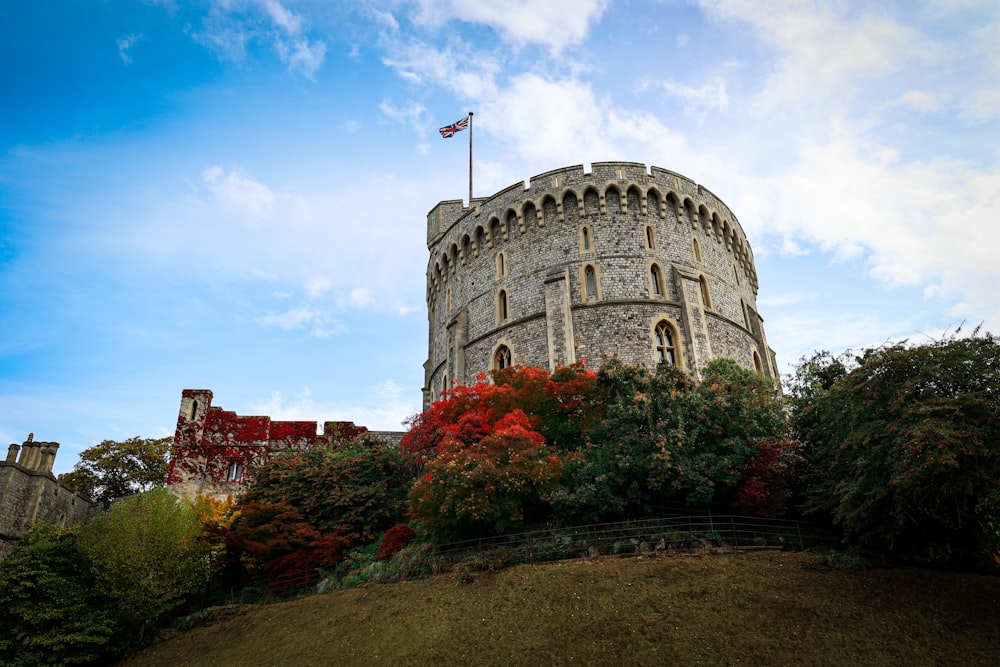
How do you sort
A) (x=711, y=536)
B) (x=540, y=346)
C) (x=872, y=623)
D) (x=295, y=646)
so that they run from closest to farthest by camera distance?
(x=872, y=623), (x=295, y=646), (x=711, y=536), (x=540, y=346)

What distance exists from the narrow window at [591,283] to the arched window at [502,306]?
388 centimetres

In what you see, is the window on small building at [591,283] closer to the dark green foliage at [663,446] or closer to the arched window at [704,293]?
the arched window at [704,293]

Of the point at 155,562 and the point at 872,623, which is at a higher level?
the point at 155,562

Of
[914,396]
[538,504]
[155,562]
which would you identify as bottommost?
[155,562]

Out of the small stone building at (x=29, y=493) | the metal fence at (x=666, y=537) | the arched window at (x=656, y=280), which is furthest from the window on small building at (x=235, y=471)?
the arched window at (x=656, y=280)

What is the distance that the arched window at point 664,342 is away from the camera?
2617 cm

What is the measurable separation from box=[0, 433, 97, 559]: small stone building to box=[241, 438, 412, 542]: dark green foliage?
7.52 metres

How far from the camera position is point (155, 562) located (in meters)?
19.0

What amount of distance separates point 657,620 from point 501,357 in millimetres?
16922

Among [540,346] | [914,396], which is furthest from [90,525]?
[914,396]

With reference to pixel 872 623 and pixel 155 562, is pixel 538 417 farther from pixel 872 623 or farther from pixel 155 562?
pixel 155 562

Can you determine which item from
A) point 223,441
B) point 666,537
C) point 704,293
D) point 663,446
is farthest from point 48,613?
point 704,293

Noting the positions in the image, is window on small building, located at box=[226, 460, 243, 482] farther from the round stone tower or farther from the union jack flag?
the union jack flag

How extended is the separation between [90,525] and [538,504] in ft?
44.8
